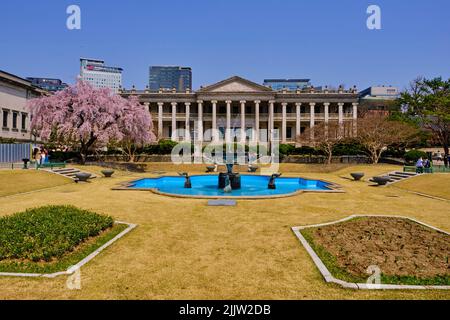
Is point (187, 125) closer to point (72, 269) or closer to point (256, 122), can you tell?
point (256, 122)

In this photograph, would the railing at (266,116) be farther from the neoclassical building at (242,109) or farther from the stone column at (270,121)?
the stone column at (270,121)

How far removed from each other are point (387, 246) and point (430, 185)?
52.3 feet

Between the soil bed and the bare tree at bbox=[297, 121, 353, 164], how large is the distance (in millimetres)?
30450

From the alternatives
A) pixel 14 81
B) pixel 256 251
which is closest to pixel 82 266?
pixel 256 251

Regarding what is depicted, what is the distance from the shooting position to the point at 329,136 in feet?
129

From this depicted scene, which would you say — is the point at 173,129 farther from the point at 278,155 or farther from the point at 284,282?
the point at 284,282

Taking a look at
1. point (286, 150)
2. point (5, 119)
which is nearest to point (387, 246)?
point (286, 150)

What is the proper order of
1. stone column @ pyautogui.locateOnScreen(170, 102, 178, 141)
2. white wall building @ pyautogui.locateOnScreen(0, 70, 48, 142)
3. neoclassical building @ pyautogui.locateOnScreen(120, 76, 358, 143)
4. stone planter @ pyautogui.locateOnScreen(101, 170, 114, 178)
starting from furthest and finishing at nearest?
stone column @ pyautogui.locateOnScreen(170, 102, 178, 141)
neoclassical building @ pyautogui.locateOnScreen(120, 76, 358, 143)
white wall building @ pyautogui.locateOnScreen(0, 70, 48, 142)
stone planter @ pyautogui.locateOnScreen(101, 170, 114, 178)

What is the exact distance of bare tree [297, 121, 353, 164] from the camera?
39562 mm

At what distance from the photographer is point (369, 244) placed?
8.02 m

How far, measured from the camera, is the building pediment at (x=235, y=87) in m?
61.0

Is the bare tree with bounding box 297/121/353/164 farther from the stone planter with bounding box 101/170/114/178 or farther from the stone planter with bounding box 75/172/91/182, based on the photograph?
the stone planter with bounding box 75/172/91/182

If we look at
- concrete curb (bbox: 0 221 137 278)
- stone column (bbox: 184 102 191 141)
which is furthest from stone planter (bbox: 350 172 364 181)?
stone column (bbox: 184 102 191 141)

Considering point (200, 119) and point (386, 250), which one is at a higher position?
point (200, 119)
